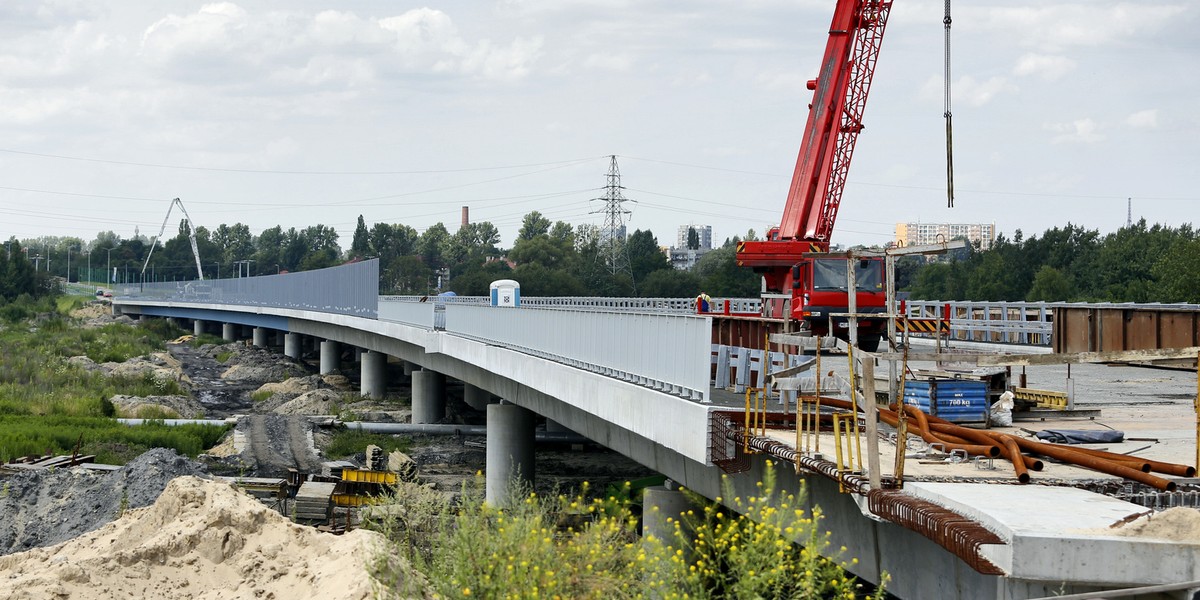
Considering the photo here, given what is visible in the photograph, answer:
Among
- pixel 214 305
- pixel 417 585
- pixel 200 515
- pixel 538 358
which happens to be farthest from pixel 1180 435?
pixel 214 305

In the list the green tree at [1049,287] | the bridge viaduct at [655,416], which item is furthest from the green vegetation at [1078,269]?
the bridge viaduct at [655,416]

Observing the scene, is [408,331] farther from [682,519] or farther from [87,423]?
[682,519]

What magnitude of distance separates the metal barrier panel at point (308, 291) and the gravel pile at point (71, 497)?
22726 millimetres

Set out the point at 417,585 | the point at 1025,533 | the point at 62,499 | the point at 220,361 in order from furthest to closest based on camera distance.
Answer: the point at 220,361 → the point at 62,499 → the point at 417,585 → the point at 1025,533

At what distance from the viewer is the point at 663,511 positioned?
53.3 feet

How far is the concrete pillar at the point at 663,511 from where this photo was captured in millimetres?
15773

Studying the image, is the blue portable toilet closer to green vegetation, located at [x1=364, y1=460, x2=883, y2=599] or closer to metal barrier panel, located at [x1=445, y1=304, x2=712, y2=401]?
metal barrier panel, located at [x1=445, y1=304, x2=712, y2=401]

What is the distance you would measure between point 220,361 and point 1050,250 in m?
65.6

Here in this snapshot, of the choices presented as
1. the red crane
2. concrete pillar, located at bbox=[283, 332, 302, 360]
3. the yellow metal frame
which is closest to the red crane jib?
the red crane

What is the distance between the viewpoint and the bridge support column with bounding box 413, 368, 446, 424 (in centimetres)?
4256

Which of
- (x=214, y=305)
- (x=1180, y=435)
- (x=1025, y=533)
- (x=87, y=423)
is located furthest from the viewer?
(x=214, y=305)

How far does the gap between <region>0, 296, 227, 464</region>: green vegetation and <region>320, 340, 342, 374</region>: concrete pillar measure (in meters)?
11.9

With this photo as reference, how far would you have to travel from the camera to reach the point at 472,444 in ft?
125

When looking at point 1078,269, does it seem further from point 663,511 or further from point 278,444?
point 663,511
